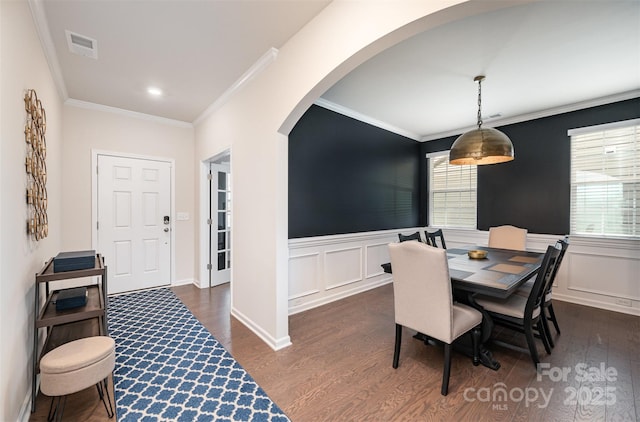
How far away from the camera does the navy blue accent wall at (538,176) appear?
3648 mm

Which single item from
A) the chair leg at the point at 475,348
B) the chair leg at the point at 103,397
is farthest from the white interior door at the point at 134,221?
the chair leg at the point at 475,348

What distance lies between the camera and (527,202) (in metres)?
4.10

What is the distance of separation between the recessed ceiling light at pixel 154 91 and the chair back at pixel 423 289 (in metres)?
3.17

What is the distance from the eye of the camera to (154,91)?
328 centimetres

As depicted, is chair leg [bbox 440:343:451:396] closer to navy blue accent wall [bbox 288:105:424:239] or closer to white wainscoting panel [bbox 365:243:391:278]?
navy blue accent wall [bbox 288:105:424:239]

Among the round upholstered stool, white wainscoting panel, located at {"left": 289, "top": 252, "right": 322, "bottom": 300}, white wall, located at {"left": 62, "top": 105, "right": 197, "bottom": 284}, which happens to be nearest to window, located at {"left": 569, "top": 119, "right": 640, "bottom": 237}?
white wainscoting panel, located at {"left": 289, "top": 252, "right": 322, "bottom": 300}

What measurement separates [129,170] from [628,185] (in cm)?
648

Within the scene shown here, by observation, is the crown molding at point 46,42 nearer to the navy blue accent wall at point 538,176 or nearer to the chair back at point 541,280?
the chair back at point 541,280

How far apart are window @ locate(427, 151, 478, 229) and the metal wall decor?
5244 mm

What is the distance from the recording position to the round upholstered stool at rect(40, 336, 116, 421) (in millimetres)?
1501

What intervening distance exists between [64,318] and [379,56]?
316cm

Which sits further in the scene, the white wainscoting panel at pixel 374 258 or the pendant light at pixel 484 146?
the white wainscoting panel at pixel 374 258

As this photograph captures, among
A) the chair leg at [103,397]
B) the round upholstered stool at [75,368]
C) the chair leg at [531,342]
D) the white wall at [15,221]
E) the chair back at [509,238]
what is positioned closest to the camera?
the white wall at [15,221]

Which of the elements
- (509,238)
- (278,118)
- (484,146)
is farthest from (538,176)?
(278,118)
